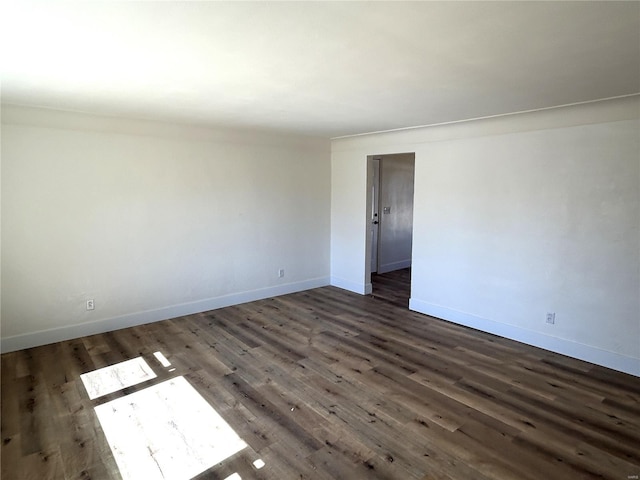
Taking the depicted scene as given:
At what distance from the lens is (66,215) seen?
392cm

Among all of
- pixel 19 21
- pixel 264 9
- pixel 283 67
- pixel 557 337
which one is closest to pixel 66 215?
pixel 19 21

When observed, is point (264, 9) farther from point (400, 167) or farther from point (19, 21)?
point (400, 167)

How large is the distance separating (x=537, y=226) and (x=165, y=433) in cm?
393

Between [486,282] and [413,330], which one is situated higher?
[486,282]

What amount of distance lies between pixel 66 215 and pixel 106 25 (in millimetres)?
2833

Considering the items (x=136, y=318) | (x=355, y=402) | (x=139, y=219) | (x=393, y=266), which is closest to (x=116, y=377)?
(x=136, y=318)

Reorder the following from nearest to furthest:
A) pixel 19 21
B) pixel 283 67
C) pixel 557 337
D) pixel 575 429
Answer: pixel 19 21
pixel 283 67
pixel 575 429
pixel 557 337

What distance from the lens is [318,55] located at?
2143 millimetres

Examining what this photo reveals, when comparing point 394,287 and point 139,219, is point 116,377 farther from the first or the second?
point 394,287

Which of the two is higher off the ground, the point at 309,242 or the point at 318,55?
the point at 318,55

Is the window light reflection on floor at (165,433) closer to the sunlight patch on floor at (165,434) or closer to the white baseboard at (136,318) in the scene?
the sunlight patch on floor at (165,434)

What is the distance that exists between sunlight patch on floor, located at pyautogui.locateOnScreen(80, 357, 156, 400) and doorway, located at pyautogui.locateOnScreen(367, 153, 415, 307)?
420cm

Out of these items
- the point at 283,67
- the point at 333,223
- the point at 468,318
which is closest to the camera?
the point at 283,67

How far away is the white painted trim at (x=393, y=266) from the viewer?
293 inches
